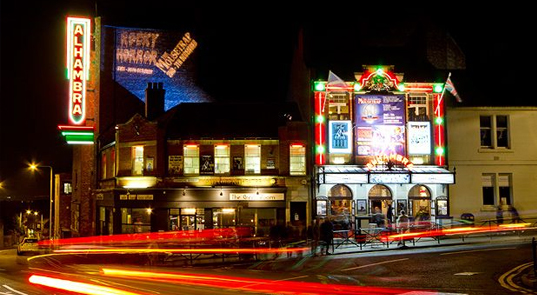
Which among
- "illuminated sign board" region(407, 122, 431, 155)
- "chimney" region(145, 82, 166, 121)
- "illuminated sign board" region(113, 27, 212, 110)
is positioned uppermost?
"illuminated sign board" region(113, 27, 212, 110)

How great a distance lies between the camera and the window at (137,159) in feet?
118

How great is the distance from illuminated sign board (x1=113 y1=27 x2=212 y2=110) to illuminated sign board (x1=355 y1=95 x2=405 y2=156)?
14.9 m

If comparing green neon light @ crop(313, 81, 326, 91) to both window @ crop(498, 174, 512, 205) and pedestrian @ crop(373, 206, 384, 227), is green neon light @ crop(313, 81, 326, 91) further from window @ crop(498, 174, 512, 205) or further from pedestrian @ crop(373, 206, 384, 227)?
window @ crop(498, 174, 512, 205)

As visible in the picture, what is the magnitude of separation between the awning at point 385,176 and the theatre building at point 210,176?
237 centimetres

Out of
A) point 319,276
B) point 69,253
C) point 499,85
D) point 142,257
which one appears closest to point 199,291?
point 319,276

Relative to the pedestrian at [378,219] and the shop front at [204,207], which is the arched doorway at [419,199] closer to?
the pedestrian at [378,219]

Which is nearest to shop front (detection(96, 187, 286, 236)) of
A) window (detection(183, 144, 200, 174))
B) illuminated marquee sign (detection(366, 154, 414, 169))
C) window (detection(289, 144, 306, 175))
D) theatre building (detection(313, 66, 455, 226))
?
window (detection(183, 144, 200, 174))

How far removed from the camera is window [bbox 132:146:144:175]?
35969mm

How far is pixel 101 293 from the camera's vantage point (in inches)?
532

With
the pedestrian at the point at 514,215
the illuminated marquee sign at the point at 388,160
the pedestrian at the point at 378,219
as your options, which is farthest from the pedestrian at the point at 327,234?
the pedestrian at the point at 514,215

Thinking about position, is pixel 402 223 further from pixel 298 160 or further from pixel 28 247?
pixel 28 247

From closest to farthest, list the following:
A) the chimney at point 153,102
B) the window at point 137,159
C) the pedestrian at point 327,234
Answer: the pedestrian at point 327,234 < the window at point 137,159 < the chimney at point 153,102

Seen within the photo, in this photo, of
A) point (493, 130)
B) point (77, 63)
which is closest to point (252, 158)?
point (77, 63)

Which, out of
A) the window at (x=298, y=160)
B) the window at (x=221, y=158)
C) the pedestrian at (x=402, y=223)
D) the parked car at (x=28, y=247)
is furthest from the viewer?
the parked car at (x=28, y=247)
